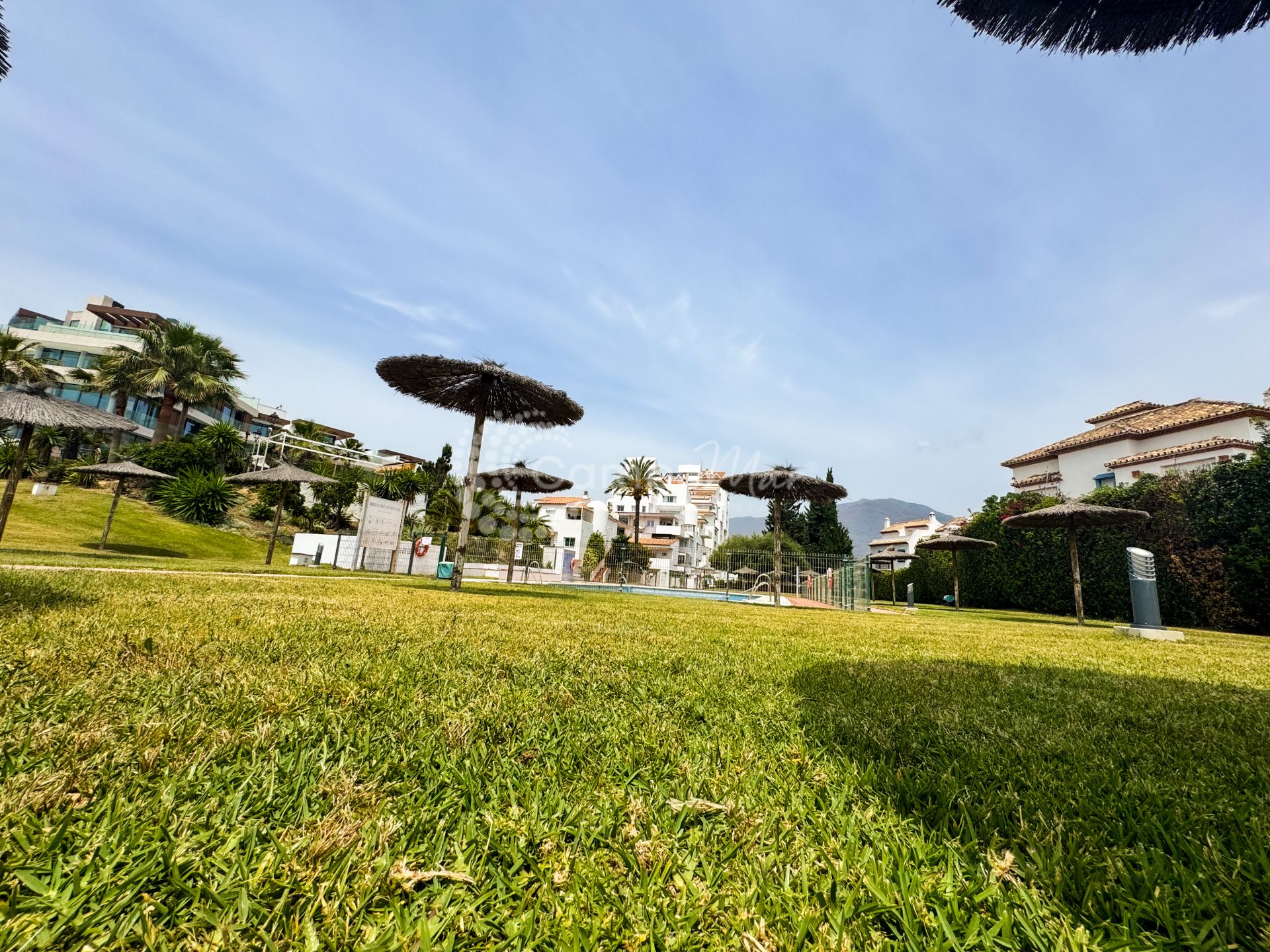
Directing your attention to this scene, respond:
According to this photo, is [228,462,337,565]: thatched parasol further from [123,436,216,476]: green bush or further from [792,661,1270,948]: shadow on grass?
[792,661,1270,948]: shadow on grass

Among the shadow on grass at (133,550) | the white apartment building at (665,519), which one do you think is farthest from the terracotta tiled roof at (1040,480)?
the shadow on grass at (133,550)

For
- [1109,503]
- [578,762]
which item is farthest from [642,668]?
[1109,503]

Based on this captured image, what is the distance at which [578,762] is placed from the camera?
5.72ft

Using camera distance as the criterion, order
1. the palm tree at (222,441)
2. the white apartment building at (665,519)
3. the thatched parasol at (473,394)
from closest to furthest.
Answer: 1. the thatched parasol at (473,394)
2. the palm tree at (222,441)
3. the white apartment building at (665,519)

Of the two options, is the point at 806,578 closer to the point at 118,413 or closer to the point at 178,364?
the point at 178,364

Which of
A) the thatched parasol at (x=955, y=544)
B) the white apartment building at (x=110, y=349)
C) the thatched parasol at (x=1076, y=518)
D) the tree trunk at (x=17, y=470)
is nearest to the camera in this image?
the tree trunk at (x=17, y=470)

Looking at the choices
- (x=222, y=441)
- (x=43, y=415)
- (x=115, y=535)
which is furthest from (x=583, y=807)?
(x=222, y=441)

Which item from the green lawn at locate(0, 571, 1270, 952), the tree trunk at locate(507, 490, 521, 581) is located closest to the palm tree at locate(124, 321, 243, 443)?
the tree trunk at locate(507, 490, 521, 581)

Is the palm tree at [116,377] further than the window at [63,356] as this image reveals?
No

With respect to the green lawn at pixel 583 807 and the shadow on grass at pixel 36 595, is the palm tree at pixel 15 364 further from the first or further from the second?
the green lawn at pixel 583 807

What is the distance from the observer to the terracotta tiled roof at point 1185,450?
21.8 meters

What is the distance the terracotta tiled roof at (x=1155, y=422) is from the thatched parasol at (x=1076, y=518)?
16350 mm

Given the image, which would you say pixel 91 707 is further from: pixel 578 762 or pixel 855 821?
pixel 855 821

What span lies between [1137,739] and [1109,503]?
2035cm
